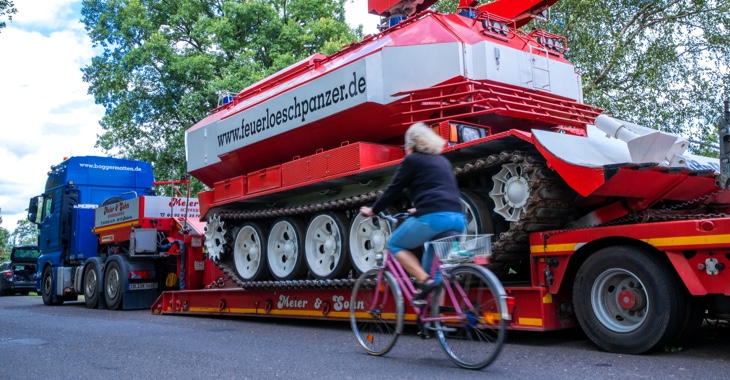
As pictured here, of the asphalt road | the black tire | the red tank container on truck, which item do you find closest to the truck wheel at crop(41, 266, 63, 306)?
the black tire

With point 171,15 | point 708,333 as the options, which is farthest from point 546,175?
point 171,15

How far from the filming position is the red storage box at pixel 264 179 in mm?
9445

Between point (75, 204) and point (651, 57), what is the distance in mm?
13701

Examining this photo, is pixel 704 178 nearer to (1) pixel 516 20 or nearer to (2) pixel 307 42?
(1) pixel 516 20

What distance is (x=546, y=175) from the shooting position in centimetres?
632

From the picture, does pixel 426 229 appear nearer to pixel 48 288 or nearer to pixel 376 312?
pixel 376 312

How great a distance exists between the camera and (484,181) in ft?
23.7

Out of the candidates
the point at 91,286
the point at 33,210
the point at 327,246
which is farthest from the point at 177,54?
the point at 327,246

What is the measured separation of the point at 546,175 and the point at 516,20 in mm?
3519

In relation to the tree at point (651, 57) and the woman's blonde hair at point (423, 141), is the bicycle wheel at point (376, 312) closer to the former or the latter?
the woman's blonde hair at point (423, 141)

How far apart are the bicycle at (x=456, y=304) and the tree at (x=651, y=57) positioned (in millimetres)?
11478

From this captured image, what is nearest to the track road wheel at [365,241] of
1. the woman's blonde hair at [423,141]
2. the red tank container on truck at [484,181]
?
the red tank container on truck at [484,181]

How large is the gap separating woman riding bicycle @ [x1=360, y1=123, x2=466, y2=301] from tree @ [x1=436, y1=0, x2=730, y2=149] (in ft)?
37.5

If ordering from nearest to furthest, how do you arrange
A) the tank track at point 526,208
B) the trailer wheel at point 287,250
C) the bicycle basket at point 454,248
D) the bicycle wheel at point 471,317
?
the bicycle wheel at point 471,317 → the bicycle basket at point 454,248 → the tank track at point 526,208 → the trailer wheel at point 287,250
